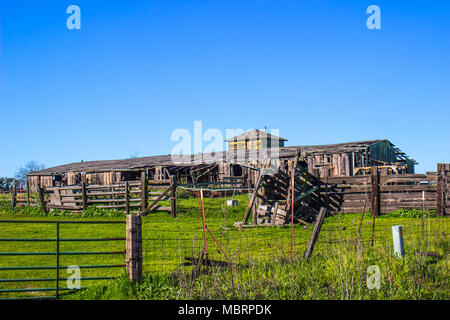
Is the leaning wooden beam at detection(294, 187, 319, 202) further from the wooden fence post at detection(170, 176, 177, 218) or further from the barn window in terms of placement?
the barn window

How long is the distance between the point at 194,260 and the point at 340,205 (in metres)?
12.2

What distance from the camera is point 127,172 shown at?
40.9 m

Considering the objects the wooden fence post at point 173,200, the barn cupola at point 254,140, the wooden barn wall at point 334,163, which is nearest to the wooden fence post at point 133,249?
the wooden fence post at point 173,200

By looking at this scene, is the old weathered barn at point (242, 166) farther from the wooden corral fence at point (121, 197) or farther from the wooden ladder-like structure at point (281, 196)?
the wooden ladder-like structure at point (281, 196)

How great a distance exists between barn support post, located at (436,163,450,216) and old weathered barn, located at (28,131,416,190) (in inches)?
493

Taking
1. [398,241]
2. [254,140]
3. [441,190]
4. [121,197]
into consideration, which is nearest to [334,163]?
[441,190]

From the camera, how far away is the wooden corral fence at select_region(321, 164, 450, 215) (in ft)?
52.2

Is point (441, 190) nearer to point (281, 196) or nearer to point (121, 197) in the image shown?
point (281, 196)

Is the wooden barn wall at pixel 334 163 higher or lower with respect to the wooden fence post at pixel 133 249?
higher

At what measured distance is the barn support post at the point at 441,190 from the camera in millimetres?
15836

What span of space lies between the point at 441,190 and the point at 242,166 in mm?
22425

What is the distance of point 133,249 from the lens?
22.1 ft
